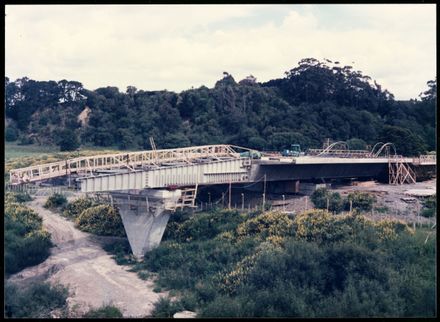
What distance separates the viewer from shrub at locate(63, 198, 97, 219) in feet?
202

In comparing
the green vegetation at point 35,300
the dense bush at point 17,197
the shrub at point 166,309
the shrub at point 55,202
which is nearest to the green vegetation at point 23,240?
the dense bush at point 17,197

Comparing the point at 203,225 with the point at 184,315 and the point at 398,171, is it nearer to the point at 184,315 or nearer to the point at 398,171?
the point at 184,315

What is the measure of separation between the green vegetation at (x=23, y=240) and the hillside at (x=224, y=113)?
4244 cm

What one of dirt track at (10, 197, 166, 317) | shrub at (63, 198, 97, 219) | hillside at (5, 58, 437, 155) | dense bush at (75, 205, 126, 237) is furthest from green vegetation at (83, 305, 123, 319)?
hillside at (5, 58, 437, 155)

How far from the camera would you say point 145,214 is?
47500mm

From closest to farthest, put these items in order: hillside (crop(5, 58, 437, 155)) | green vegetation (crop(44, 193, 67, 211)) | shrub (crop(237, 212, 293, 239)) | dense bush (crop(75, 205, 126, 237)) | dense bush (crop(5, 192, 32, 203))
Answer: shrub (crop(237, 212, 293, 239))
dense bush (crop(75, 205, 126, 237))
dense bush (crop(5, 192, 32, 203))
green vegetation (crop(44, 193, 67, 211))
hillside (crop(5, 58, 437, 155))

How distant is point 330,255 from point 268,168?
24616 millimetres

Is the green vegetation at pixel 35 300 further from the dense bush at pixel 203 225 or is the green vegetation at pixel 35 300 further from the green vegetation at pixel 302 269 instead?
the dense bush at pixel 203 225

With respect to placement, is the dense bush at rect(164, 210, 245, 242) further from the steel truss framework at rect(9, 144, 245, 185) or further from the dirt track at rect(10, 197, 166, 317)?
the dirt track at rect(10, 197, 166, 317)

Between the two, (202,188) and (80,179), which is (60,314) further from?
(202,188)

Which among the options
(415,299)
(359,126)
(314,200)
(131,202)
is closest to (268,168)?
(314,200)

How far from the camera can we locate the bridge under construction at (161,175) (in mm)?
44125

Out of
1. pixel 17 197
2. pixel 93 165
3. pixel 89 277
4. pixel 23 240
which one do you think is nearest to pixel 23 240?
pixel 23 240

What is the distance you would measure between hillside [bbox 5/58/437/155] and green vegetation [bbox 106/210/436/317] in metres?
53.3
